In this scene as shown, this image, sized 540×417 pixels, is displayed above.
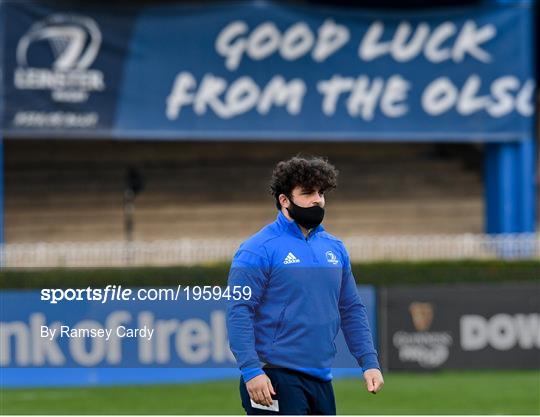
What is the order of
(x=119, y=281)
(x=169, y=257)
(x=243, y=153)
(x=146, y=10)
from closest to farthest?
(x=119, y=281), (x=169, y=257), (x=146, y=10), (x=243, y=153)

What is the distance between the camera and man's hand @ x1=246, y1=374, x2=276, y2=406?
531cm

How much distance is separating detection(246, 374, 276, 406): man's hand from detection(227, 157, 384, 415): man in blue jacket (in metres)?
0.04

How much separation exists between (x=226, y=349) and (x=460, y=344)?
3.69m

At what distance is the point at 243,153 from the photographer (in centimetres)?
2698

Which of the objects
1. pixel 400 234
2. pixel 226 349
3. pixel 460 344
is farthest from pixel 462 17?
pixel 226 349

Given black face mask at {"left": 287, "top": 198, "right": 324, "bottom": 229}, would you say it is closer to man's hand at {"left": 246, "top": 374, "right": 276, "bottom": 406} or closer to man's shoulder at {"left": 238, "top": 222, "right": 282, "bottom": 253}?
man's shoulder at {"left": 238, "top": 222, "right": 282, "bottom": 253}

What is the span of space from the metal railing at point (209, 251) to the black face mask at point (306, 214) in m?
13.6

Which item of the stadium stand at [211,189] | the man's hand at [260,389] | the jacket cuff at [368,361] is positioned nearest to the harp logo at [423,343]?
the stadium stand at [211,189]

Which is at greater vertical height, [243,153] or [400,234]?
[243,153]

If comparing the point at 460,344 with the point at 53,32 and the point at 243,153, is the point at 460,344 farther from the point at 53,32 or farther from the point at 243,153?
the point at 243,153

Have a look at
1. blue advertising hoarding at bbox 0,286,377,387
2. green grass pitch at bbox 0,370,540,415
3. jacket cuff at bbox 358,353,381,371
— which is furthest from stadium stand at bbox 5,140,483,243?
jacket cuff at bbox 358,353,381,371

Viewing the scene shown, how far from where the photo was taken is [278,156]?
26984mm

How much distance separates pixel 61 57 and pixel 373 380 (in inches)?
673

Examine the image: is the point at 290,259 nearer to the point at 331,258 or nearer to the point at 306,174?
the point at 331,258
